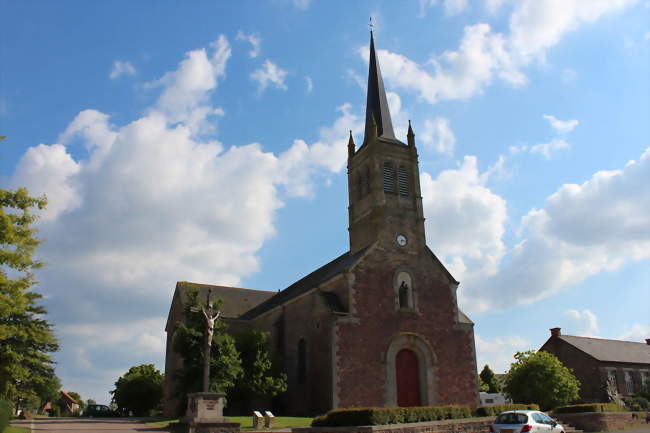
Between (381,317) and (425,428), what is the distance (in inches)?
434

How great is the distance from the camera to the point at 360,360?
31.2m

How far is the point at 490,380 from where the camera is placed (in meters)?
79.8

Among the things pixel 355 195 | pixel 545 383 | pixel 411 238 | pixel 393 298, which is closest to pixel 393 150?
pixel 355 195

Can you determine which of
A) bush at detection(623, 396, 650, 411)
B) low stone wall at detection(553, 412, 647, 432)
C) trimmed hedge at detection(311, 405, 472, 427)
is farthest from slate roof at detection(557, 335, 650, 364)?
trimmed hedge at detection(311, 405, 472, 427)

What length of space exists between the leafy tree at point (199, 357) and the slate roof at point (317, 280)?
6537 millimetres

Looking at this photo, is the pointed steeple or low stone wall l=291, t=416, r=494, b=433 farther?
the pointed steeple

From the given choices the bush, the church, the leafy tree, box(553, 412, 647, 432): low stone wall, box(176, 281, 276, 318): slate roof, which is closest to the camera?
box(553, 412, 647, 432): low stone wall

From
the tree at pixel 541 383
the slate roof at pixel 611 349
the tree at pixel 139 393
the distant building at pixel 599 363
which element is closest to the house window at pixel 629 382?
the distant building at pixel 599 363

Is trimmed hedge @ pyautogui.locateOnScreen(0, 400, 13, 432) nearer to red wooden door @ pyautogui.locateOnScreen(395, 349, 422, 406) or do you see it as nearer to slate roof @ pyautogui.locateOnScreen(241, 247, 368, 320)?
slate roof @ pyautogui.locateOnScreen(241, 247, 368, 320)

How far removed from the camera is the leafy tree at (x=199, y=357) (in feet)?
98.2

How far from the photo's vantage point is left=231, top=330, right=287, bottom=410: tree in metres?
32.0

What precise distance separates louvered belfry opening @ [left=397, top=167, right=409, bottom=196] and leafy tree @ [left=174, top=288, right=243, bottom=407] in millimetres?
14390

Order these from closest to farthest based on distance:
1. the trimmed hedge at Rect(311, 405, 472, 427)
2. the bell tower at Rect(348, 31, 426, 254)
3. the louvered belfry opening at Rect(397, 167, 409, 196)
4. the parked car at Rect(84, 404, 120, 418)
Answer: the trimmed hedge at Rect(311, 405, 472, 427) → the bell tower at Rect(348, 31, 426, 254) → the louvered belfry opening at Rect(397, 167, 409, 196) → the parked car at Rect(84, 404, 120, 418)

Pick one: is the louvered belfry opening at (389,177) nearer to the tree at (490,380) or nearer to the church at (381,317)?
the church at (381,317)
